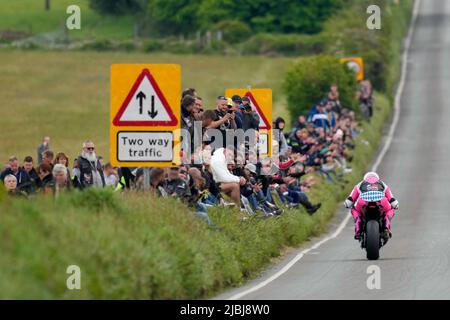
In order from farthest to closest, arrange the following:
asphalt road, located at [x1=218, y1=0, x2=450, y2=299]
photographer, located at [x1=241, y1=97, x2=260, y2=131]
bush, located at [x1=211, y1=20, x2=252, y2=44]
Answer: bush, located at [x1=211, y1=20, x2=252, y2=44], photographer, located at [x1=241, y1=97, x2=260, y2=131], asphalt road, located at [x1=218, y1=0, x2=450, y2=299]

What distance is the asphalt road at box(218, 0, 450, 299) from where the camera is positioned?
17688 millimetres

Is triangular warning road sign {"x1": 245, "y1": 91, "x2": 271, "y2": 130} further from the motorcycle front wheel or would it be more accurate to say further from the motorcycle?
the motorcycle front wheel

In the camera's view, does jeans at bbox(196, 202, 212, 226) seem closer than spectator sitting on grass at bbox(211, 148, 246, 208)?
Yes

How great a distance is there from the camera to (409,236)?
28.5 metres

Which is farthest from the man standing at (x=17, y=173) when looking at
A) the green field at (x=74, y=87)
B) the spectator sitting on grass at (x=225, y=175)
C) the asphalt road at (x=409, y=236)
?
the green field at (x=74, y=87)

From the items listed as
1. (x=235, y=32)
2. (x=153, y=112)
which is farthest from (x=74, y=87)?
(x=153, y=112)

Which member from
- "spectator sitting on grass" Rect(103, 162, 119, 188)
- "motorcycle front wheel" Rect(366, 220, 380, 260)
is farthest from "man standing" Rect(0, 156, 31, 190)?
"motorcycle front wheel" Rect(366, 220, 380, 260)

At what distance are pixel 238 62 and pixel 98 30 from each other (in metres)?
31.5

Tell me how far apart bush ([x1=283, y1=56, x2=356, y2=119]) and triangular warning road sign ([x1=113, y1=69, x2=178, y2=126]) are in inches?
1290

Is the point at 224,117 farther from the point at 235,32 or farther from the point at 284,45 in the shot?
the point at 235,32

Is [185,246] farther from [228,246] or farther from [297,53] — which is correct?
[297,53]
